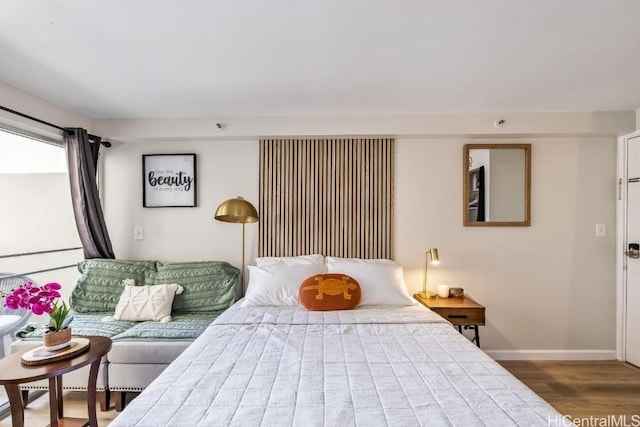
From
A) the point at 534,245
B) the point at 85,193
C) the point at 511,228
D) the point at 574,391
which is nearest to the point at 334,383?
the point at 574,391

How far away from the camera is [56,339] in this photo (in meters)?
1.70

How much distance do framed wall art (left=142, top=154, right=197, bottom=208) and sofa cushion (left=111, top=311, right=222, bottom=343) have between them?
3.75 ft

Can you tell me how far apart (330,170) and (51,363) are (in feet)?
7.76

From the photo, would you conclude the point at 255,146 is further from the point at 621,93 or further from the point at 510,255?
the point at 621,93

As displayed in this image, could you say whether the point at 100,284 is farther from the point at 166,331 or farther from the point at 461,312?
the point at 461,312

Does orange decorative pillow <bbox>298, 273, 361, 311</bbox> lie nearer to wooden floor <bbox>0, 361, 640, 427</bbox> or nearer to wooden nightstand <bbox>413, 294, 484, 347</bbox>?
wooden nightstand <bbox>413, 294, 484, 347</bbox>

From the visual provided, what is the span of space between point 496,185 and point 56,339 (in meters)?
3.50

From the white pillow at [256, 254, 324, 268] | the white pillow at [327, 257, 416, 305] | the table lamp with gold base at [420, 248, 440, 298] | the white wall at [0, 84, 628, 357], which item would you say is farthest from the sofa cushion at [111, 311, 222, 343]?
the table lamp with gold base at [420, 248, 440, 298]

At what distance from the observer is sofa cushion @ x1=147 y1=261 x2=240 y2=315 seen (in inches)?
105

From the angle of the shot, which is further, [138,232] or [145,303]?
[138,232]

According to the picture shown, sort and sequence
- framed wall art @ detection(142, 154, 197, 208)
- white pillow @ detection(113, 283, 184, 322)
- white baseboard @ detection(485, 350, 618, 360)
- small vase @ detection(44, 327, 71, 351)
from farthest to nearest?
1. framed wall art @ detection(142, 154, 197, 208)
2. white baseboard @ detection(485, 350, 618, 360)
3. white pillow @ detection(113, 283, 184, 322)
4. small vase @ detection(44, 327, 71, 351)

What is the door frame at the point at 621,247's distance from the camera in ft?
9.36

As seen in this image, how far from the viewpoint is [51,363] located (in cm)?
161

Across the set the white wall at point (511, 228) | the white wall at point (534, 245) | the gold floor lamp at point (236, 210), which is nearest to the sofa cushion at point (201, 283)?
the gold floor lamp at point (236, 210)
